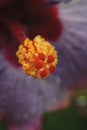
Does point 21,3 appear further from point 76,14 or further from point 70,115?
point 70,115

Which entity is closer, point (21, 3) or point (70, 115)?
point (21, 3)

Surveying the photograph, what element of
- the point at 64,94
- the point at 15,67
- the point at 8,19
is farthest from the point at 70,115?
the point at 8,19

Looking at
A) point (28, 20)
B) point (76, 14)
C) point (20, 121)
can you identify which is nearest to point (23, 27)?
point (28, 20)

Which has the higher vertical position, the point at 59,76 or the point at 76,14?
the point at 76,14

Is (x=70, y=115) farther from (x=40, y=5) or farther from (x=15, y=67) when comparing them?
(x=40, y=5)

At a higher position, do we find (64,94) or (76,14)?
(76,14)

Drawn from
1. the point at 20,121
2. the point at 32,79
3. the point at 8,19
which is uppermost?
the point at 8,19
